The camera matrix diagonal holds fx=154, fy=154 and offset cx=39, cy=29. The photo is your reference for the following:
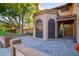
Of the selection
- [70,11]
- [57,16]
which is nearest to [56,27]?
[57,16]

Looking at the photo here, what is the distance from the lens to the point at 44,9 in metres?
2.15

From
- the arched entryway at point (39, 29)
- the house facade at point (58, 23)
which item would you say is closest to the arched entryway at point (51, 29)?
the house facade at point (58, 23)

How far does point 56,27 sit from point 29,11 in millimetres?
442

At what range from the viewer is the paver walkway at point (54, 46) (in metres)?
2.10

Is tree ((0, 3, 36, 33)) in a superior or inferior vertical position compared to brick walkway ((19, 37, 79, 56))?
superior

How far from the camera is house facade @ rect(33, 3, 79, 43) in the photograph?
2.07 meters

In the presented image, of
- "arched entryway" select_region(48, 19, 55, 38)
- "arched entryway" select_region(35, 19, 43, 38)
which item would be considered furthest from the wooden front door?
"arched entryway" select_region(35, 19, 43, 38)

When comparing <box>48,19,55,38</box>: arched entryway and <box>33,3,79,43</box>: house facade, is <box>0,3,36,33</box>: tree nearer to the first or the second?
<box>33,3,79,43</box>: house facade

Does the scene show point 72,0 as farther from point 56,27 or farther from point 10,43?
point 10,43

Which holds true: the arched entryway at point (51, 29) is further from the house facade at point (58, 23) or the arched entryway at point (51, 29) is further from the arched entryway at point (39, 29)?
the arched entryway at point (39, 29)

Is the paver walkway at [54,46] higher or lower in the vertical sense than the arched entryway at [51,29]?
lower

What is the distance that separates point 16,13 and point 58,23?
610mm

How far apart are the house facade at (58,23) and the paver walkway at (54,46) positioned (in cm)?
6

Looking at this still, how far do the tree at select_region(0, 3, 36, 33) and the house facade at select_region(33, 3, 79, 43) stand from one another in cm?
11
